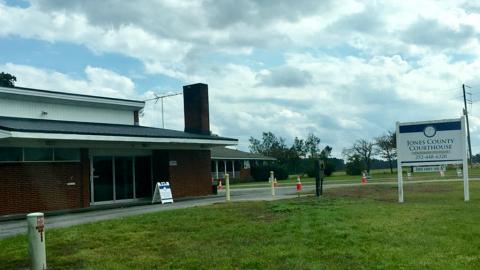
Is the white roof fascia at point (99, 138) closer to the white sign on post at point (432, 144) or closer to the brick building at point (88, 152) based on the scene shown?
the brick building at point (88, 152)

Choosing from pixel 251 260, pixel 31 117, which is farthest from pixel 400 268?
pixel 31 117

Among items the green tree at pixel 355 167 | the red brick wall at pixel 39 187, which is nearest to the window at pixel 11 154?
the red brick wall at pixel 39 187

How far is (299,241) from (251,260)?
1553mm

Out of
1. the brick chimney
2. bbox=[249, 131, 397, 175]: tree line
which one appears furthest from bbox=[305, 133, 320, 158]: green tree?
the brick chimney

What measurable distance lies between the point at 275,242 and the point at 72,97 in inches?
772

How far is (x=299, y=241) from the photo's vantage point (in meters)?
9.59

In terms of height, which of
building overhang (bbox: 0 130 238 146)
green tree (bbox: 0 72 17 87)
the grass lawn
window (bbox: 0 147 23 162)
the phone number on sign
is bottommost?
the grass lawn

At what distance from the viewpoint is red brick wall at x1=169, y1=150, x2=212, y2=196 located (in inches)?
1085

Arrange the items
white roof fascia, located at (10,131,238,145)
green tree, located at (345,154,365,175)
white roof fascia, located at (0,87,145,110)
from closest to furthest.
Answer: white roof fascia, located at (10,131,238,145)
white roof fascia, located at (0,87,145,110)
green tree, located at (345,154,365,175)

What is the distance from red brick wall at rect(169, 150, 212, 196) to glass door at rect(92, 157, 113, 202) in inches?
131

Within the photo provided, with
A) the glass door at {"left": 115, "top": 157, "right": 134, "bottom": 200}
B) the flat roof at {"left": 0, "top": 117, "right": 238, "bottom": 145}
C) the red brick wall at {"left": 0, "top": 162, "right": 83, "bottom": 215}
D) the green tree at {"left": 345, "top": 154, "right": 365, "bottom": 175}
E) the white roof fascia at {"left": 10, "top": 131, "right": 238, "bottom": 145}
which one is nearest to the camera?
the flat roof at {"left": 0, "top": 117, "right": 238, "bottom": 145}

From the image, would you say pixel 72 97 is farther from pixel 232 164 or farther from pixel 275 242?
pixel 232 164

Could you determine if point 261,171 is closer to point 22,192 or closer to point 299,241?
point 22,192

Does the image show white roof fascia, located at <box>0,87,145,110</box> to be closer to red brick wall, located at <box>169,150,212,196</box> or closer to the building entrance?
the building entrance
